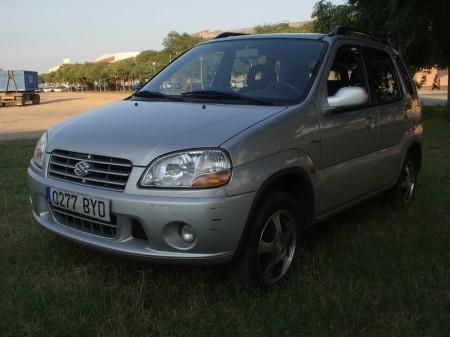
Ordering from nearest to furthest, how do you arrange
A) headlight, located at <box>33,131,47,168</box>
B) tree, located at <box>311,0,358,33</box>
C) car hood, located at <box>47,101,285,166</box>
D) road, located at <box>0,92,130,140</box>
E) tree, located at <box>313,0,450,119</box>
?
1. car hood, located at <box>47,101,285,166</box>
2. headlight, located at <box>33,131,47,168</box>
3. tree, located at <box>313,0,450,119</box>
4. road, located at <box>0,92,130,140</box>
5. tree, located at <box>311,0,358,33</box>

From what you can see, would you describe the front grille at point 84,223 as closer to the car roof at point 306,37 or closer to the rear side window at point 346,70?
the rear side window at point 346,70

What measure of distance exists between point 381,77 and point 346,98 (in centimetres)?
126

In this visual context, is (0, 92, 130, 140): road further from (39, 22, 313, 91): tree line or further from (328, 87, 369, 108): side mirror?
(39, 22, 313, 91): tree line

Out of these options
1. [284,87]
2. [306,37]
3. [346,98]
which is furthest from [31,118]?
[346,98]

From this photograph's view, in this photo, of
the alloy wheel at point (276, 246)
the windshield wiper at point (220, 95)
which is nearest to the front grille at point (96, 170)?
the alloy wheel at point (276, 246)

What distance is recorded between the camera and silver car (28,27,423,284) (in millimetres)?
2904

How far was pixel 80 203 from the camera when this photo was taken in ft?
10.1

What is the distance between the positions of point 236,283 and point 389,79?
285 centimetres

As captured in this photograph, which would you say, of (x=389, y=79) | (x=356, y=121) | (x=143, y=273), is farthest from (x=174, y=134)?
(x=389, y=79)

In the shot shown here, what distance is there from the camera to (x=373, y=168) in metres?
4.46

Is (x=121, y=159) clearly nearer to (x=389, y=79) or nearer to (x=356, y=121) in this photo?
(x=356, y=121)

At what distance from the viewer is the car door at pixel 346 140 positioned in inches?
148

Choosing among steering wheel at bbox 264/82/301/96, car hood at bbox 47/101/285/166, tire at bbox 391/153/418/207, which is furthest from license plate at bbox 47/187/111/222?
tire at bbox 391/153/418/207

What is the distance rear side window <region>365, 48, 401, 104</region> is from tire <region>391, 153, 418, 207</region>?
78 centimetres
